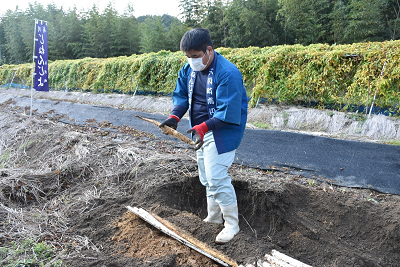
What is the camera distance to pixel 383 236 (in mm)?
2252

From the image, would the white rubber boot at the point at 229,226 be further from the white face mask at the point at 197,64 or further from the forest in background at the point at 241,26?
the forest in background at the point at 241,26

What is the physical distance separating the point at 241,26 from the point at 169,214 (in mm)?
15743

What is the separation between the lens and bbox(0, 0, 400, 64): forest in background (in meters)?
12.7

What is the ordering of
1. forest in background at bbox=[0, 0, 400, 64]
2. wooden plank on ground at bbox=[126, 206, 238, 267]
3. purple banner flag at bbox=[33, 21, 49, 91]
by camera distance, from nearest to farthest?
wooden plank on ground at bbox=[126, 206, 238, 267] < purple banner flag at bbox=[33, 21, 49, 91] < forest in background at bbox=[0, 0, 400, 64]

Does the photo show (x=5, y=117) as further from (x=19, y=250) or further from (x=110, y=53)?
(x=110, y=53)

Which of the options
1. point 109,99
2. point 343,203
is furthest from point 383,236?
point 109,99

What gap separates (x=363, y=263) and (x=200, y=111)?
1709 millimetres

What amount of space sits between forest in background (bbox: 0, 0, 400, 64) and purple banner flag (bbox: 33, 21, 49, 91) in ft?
35.2

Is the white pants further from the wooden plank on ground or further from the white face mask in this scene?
the white face mask

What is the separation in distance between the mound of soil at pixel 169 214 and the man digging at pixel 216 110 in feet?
1.18

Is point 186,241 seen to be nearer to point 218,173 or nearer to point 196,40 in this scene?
point 218,173

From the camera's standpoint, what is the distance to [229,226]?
2104mm

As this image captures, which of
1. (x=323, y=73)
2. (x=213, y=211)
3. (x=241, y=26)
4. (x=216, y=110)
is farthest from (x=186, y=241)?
(x=241, y=26)

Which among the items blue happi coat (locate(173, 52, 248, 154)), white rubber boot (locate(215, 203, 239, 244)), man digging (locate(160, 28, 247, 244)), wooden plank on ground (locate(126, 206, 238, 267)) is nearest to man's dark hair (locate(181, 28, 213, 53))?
man digging (locate(160, 28, 247, 244))
